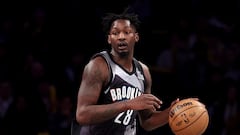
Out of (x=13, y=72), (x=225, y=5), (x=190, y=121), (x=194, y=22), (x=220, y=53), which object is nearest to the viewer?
(x=190, y=121)

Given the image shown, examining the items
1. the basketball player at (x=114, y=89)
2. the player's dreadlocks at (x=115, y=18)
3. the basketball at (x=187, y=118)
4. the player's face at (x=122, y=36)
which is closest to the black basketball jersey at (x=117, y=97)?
the basketball player at (x=114, y=89)

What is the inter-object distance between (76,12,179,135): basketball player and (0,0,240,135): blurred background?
2.69 metres

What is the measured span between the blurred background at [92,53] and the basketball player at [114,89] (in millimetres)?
2690

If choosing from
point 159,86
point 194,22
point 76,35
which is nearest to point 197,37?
point 194,22

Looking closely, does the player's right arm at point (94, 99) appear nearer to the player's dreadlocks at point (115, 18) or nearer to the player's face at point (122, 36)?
the player's face at point (122, 36)

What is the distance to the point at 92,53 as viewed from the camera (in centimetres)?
875

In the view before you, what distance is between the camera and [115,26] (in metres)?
4.72

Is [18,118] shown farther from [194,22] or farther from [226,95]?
[194,22]

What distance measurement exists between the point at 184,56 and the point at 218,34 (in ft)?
3.50

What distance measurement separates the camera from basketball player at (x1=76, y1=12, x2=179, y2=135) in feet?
14.4

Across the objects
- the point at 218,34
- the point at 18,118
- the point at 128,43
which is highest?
Answer: the point at 128,43

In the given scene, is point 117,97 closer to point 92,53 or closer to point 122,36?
point 122,36

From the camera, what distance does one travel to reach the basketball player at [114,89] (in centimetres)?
439

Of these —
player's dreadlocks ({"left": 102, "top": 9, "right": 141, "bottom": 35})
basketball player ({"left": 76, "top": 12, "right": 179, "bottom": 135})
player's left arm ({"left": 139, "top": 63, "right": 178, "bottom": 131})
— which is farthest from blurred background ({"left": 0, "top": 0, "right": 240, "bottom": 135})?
player's dreadlocks ({"left": 102, "top": 9, "right": 141, "bottom": 35})
